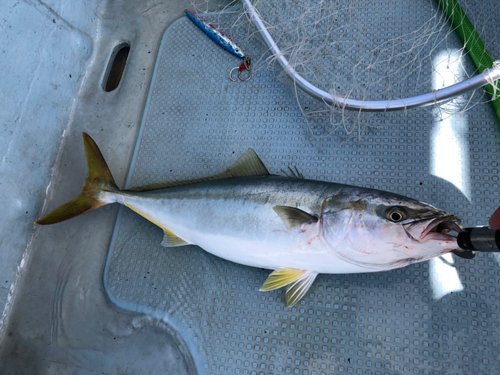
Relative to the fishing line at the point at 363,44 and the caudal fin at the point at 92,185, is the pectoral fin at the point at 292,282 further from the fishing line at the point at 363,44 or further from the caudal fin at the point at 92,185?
the caudal fin at the point at 92,185

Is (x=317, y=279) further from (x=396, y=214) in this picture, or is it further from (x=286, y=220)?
(x=396, y=214)

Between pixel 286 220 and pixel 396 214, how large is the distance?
0.45m

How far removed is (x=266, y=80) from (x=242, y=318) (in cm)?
142

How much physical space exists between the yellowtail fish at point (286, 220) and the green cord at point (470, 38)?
0.96 m

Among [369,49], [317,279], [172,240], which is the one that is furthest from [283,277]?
[369,49]

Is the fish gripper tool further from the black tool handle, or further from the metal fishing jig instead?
the metal fishing jig

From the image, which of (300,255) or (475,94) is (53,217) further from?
(475,94)

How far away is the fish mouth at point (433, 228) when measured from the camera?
121cm

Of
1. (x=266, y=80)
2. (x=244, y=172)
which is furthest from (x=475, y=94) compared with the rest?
(x=244, y=172)

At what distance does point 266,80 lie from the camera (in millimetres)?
2059

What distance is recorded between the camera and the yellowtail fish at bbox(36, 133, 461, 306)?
4.23 ft

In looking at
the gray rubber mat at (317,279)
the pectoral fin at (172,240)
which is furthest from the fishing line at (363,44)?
the pectoral fin at (172,240)

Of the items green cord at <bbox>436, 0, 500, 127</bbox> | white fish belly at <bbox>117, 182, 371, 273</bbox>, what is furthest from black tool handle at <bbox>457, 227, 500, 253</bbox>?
green cord at <bbox>436, 0, 500, 127</bbox>

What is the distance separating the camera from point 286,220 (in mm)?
1419
